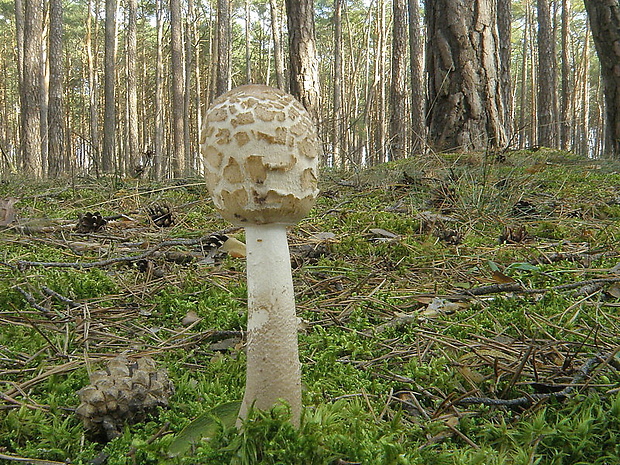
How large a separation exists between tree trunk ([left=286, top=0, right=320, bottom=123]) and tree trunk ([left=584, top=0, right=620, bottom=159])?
3688mm

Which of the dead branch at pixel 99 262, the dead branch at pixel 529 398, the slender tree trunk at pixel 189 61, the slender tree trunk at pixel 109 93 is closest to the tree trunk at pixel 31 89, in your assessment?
the slender tree trunk at pixel 109 93

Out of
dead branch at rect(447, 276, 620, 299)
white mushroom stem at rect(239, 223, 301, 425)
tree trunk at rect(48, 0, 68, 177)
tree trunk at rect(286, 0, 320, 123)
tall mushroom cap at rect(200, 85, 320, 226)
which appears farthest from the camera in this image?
tree trunk at rect(48, 0, 68, 177)

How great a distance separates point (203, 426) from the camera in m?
1.33

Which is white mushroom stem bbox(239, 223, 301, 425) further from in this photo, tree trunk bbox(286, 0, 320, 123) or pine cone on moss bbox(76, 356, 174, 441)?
tree trunk bbox(286, 0, 320, 123)

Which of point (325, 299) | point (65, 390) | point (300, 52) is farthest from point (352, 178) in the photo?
point (65, 390)

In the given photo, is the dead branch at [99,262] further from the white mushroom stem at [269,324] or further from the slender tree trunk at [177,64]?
the slender tree trunk at [177,64]

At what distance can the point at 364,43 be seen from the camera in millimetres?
31359

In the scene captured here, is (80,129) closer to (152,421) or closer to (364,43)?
(364,43)

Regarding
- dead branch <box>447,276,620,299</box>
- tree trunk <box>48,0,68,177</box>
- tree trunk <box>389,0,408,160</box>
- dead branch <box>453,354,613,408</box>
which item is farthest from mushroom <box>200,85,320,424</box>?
tree trunk <box>48,0,68,177</box>

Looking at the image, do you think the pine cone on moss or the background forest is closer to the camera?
the pine cone on moss

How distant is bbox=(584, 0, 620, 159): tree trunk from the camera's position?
557 cm

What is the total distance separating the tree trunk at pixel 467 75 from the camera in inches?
214

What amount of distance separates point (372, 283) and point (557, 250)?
1150 millimetres

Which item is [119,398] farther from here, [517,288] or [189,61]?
[189,61]
